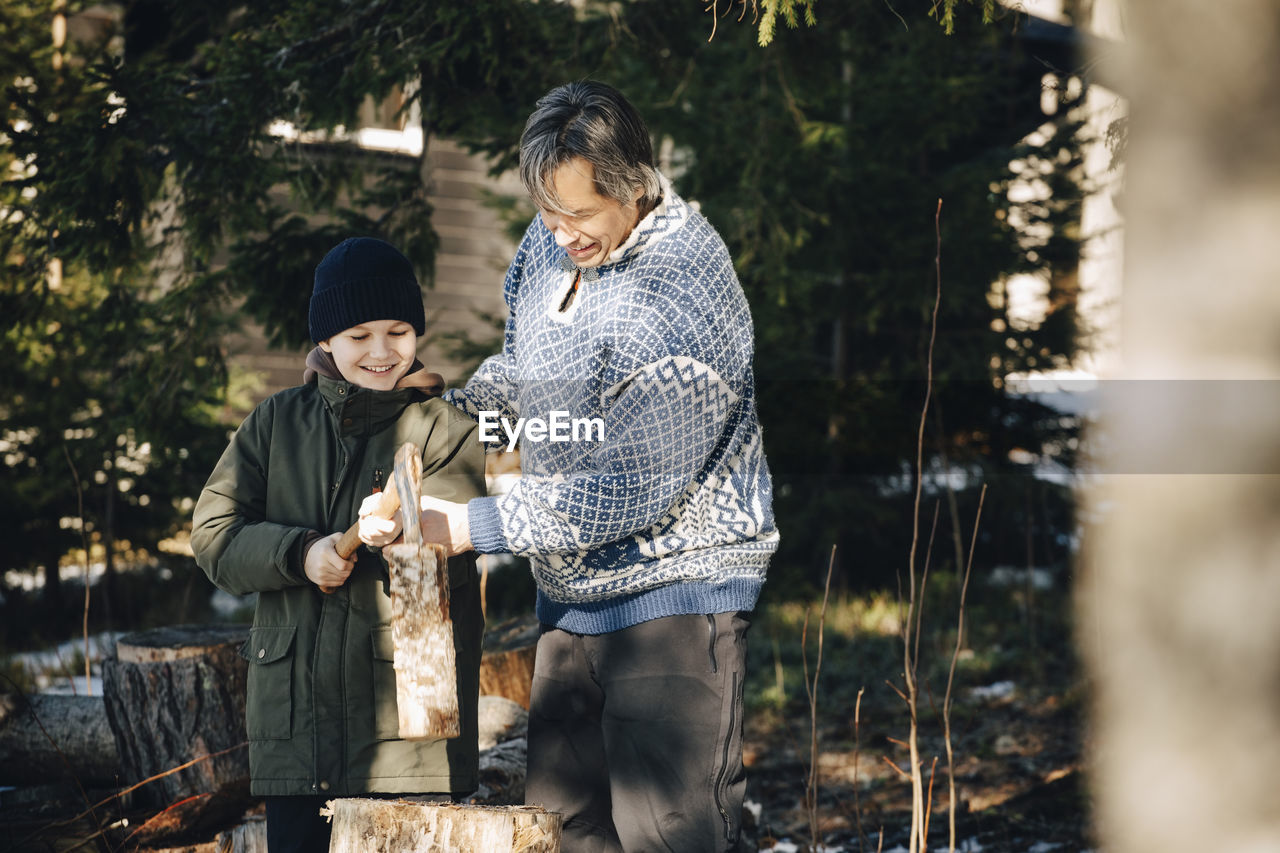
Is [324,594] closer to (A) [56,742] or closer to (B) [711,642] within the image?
(B) [711,642]

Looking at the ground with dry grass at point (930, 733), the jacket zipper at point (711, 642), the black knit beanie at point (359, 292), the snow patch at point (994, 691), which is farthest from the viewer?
the snow patch at point (994, 691)

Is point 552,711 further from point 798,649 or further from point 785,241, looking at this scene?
point 798,649

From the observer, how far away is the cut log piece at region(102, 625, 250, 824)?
361 cm

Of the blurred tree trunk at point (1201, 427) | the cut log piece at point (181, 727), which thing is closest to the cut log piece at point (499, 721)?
the cut log piece at point (181, 727)

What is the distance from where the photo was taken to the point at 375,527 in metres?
2.34

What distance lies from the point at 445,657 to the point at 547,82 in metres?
3.44

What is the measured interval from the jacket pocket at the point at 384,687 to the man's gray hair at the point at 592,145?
3.45ft

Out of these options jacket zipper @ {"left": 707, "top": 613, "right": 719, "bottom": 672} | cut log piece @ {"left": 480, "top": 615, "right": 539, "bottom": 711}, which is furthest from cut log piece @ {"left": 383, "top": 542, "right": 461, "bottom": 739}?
cut log piece @ {"left": 480, "top": 615, "right": 539, "bottom": 711}

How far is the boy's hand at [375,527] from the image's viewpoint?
234 centimetres

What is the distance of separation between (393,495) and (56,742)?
2.59 m

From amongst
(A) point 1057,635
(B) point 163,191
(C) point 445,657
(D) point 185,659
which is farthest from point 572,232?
(A) point 1057,635

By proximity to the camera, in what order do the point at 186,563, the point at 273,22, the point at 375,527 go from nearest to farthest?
the point at 375,527, the point at 273,22, the point at 186,563

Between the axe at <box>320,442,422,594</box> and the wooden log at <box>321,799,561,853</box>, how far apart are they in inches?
20.7

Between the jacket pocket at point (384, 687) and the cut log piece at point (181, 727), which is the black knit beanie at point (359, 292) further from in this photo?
the cut log piece at point (181, 727)
